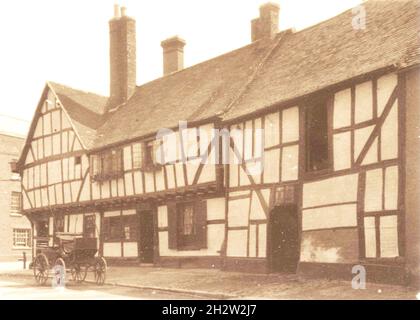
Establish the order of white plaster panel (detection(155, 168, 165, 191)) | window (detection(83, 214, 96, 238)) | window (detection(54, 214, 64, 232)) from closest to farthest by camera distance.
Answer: white plaster panel (detection(155, 168, 165, 191)) → window (detection(83, 214, 96, 238)) → window (detection(54, 214, 64, 232))

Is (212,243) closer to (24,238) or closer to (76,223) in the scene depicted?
(76,223)

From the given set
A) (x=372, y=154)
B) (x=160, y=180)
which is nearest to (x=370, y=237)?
(x=372, y=154)

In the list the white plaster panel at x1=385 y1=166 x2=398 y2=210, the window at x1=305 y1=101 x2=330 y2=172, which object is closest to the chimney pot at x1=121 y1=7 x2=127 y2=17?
the window at x1=305 y1=101 x2=330 y2=172

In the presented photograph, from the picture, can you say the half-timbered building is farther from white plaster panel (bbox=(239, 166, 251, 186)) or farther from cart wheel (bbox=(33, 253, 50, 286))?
cart wheel (bbox=(33, 253, 50, 286))

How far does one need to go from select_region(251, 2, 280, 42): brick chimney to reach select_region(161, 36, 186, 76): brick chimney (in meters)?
5.27

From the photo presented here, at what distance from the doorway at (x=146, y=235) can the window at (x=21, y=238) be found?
18.9 m

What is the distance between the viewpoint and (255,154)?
53.4ft

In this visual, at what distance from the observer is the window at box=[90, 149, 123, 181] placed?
72.3 ft

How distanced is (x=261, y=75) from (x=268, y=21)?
3.44 m

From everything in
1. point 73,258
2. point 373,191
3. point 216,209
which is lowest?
point 73,258

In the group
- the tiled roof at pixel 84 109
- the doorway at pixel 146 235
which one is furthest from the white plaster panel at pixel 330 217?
the tiled roof at pixel 84 109

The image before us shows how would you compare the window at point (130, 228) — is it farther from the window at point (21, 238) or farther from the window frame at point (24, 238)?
the window at point (21, 238)

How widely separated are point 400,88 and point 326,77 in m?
2.68

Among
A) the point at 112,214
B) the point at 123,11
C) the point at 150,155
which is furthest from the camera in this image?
the point at 123,11
